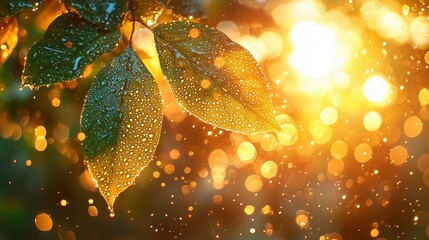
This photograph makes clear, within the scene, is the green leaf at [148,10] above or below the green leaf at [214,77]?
above

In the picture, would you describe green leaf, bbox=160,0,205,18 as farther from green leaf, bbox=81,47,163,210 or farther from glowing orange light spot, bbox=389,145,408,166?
glowing orange light spot, bbox=389,145,408,166

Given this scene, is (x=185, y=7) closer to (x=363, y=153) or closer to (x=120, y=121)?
(x=120, y=121)

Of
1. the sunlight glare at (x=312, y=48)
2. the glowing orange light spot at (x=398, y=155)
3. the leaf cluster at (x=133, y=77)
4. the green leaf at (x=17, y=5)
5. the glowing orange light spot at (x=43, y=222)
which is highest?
the green leaf at (x=17, y=5)

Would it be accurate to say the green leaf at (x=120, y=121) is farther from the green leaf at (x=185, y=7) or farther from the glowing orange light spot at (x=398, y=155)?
the glowing orange light spot at (x=398, y=155)

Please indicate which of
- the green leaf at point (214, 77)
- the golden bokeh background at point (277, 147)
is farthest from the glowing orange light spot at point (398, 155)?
the green leaf at point (214, 77)

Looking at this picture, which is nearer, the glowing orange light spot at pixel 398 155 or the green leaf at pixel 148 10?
the green leaf at pixel 148 10

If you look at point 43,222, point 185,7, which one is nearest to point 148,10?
point 185,7

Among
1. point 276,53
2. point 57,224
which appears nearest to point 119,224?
point 57,224
